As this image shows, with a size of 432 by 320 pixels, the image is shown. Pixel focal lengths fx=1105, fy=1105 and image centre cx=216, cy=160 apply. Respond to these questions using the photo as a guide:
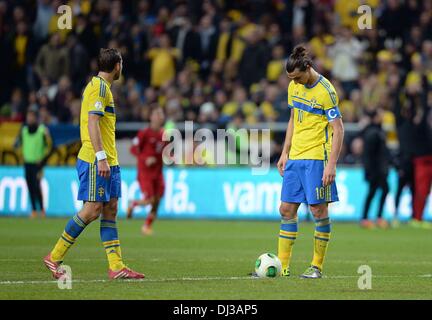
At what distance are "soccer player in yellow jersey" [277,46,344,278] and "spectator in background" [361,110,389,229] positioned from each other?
10562 mm

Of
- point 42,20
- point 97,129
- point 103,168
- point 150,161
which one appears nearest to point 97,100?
point 97,129

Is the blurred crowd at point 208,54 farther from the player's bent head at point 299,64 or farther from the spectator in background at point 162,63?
the player's bent head at point 299,64

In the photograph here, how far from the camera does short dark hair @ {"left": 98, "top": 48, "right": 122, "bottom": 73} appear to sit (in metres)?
11.6

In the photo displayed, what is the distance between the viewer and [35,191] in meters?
24.0

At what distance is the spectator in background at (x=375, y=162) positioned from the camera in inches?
888

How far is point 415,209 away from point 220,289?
1291 cm

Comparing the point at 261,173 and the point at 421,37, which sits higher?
the point at 421,37

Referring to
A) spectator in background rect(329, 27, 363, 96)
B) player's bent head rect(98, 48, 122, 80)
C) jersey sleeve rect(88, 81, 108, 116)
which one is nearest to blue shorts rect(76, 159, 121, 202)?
jersey sleeve rect(88, 81, 108, 116)

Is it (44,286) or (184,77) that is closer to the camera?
(44,286)

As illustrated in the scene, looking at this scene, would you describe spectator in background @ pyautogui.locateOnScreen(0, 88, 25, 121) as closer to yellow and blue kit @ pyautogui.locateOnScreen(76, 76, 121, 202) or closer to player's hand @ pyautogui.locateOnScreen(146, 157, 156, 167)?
player's hand @ pyautogui.locateOnScreen(146, 157, 156, 167)

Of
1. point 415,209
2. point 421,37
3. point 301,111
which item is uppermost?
point 421,37

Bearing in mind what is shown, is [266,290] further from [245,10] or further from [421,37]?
[245,10]

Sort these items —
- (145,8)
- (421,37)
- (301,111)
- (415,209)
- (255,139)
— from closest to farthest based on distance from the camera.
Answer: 1. (301,111)
2. (415,209)
3. (255,139)
4. (421,37)
5. (145,8)

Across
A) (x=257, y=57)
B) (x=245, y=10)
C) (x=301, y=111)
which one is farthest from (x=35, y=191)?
(x=301, y=111)
